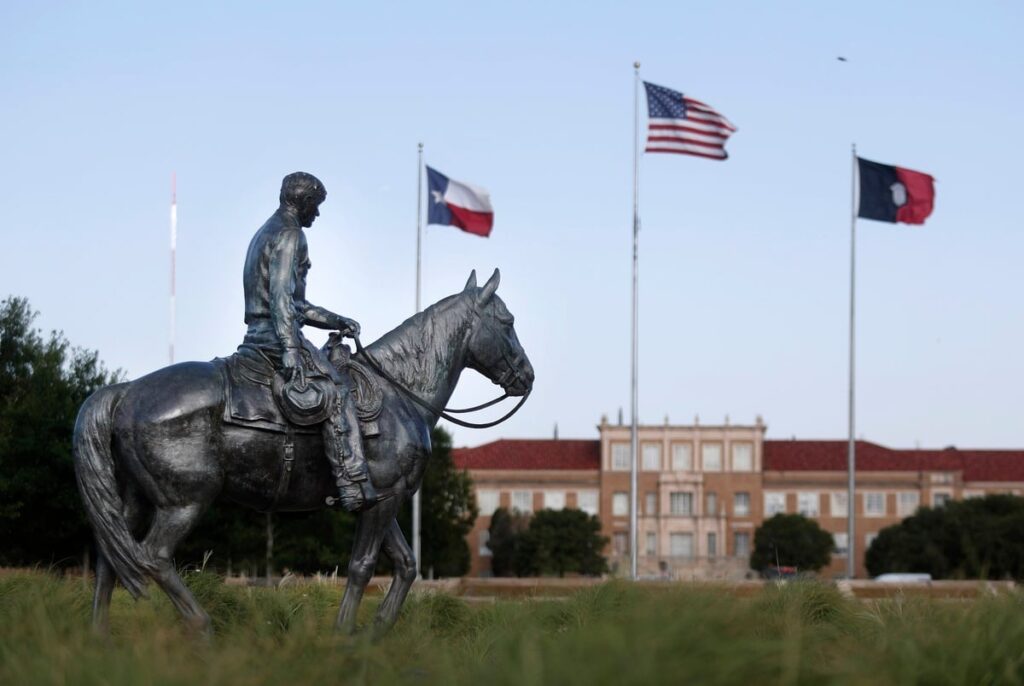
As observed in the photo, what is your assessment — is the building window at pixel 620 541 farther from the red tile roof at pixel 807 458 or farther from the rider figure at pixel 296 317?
the rider figure at pixel 296 317

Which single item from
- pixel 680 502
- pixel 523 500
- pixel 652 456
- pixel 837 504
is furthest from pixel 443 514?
pixel 837 504

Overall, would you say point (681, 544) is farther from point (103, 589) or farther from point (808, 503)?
point (103, 589)

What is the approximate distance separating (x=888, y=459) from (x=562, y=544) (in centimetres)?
3204

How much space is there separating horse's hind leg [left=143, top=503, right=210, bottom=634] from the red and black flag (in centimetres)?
2611

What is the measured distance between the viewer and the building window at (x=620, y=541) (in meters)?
103

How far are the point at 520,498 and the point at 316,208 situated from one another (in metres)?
95.0

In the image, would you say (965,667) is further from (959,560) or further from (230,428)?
(959,560)

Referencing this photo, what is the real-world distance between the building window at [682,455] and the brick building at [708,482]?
73 millimetres

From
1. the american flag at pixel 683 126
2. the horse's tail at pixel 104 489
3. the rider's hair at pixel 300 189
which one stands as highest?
the american flag at pixel 683 126

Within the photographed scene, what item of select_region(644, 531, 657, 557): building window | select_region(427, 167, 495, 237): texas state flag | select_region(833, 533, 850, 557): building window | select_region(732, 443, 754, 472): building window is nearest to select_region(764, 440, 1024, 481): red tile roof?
select_region(732, 443, 754, 472): building window

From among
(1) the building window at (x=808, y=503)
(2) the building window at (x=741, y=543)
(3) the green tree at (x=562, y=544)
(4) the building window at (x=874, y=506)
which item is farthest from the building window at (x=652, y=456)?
(3) the green tree at (x=562, y=544)

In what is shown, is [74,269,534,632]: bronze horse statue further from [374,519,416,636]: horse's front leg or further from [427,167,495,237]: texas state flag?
[427,167,495,237]: texas state flag

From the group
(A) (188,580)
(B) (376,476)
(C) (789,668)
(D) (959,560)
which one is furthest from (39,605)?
(D) (959,560)

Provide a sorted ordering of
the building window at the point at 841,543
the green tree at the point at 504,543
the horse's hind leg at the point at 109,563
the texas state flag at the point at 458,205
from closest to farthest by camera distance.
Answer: the horse's hind leg at the point at 109,563 → the texas state flag at the point at 458,205 → the green tree at the point at 504,543 → the building window at the point at 841,543
